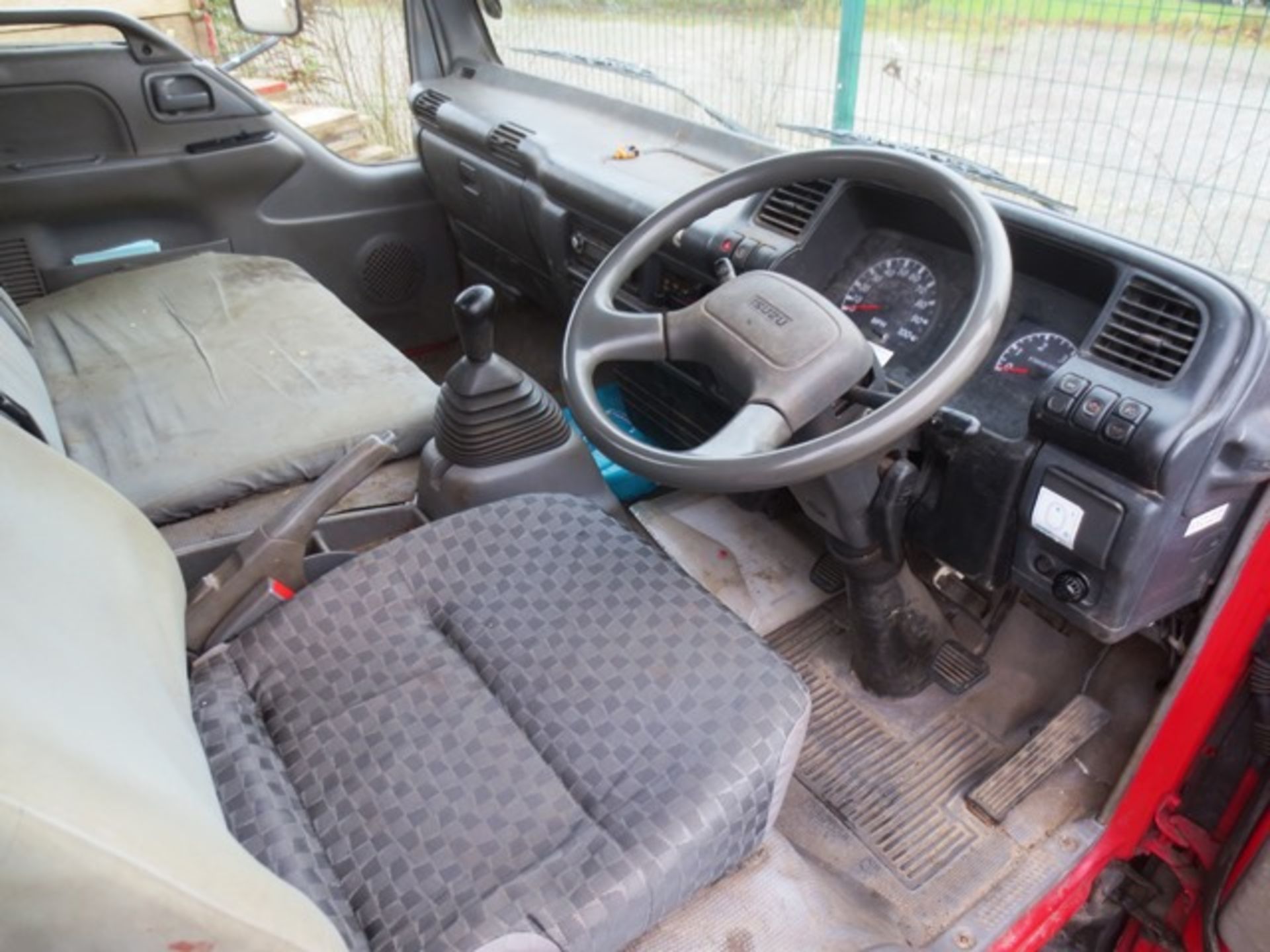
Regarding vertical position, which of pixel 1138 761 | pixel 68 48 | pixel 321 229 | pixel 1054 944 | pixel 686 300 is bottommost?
pixel 1054 944

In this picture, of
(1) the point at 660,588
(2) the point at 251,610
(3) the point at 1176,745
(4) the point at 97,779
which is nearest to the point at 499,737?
(1) the point at 660,588

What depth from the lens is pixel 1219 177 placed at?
1.29m

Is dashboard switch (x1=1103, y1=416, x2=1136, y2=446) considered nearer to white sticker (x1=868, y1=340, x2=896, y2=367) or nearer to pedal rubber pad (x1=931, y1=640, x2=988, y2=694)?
white sticker (x1=868, y1=340, x2=896, y2=367)

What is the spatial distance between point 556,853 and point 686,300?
996 millimetres

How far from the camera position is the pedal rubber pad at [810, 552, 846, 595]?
5.63 ft

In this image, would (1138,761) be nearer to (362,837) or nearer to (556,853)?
(556,853)

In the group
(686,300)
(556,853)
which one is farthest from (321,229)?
(556,853)

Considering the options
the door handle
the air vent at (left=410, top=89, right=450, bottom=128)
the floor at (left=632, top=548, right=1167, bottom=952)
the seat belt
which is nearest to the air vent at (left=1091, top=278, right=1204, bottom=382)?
the floor at (left=632, top=548, right=1167, bottom=952)

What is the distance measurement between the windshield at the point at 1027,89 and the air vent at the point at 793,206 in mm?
166

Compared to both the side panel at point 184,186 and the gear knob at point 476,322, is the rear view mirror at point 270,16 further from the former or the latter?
the gear knob at point 476,322

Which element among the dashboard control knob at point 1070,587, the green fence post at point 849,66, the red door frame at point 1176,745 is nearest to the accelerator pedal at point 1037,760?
the red door frame at point 1176,745

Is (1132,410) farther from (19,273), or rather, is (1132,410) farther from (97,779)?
(19,273)

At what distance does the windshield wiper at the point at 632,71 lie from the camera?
1935 millimetres

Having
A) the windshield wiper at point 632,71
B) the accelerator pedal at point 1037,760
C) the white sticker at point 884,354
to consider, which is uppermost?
the windshield wiper at point 632,71
